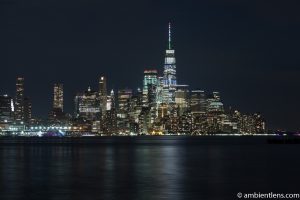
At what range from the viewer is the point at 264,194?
147ft

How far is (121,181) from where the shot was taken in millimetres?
56594

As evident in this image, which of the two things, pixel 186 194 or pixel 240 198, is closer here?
pixel 240 198

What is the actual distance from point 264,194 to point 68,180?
20232 mm

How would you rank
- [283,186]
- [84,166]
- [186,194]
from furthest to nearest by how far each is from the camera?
[84,166] < [283,186] < [186,194]

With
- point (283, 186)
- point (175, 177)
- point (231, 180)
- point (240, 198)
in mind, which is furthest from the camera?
point (175, 177)

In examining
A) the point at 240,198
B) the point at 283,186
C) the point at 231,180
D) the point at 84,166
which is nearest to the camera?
the point at 240,198

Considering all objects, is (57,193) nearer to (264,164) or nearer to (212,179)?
(212,179)

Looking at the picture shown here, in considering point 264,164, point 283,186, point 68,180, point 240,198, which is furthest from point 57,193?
point 264,164

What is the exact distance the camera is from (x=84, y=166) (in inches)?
2968

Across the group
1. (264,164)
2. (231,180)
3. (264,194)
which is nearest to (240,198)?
(264,194)

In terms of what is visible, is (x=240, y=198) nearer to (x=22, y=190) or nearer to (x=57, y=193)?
(x=57, y=193)

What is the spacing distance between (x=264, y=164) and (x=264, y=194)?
3273 centimetres

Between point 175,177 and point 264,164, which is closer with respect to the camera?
Result: point 175,177

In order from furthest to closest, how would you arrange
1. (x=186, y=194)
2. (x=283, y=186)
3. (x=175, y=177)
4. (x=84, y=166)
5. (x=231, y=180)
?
(x=84, y=166), (x=175, y=177), (x=231, y=180), (x=283, y=186), (x=186, y=194)
